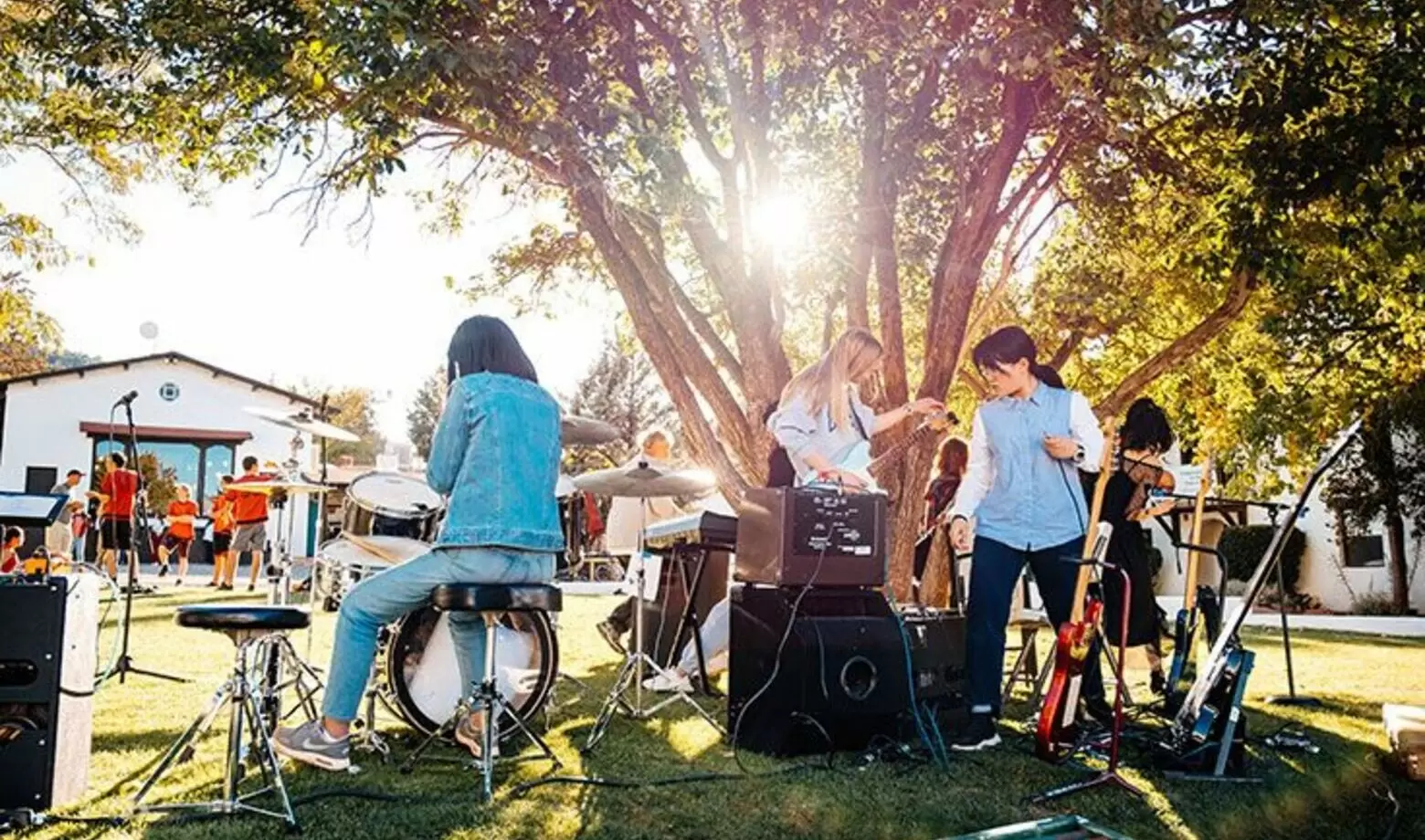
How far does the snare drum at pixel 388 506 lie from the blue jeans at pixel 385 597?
1.77 metres

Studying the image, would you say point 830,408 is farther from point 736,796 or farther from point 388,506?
point 388,506

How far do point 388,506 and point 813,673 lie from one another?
2447 mm

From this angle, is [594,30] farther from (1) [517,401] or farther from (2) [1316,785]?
(2) [1316,785]

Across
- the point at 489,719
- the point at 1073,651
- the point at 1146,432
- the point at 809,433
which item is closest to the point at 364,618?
the point at 489,719

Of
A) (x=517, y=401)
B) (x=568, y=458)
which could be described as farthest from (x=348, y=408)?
(x=517, y=401)

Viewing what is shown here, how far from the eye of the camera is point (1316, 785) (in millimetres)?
4480

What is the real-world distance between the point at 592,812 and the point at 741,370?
538 cm

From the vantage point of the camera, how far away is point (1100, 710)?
5.46m

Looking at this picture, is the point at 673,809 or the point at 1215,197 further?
the point at 1215,197

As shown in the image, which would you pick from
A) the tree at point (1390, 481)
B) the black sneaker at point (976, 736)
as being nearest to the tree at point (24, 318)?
the black sneaker at point (976, 736)

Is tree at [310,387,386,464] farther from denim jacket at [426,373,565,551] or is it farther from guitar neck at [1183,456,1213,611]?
denim jacket at [426,373,565,551]

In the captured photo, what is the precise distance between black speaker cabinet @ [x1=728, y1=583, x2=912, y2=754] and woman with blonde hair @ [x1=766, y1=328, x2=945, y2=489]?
676 mm

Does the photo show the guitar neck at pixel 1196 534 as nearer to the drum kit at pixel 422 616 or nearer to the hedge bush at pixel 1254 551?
the drum kit at pixel 422 616

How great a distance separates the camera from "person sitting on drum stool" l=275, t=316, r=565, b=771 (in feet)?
13.3
